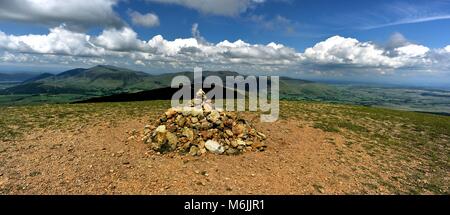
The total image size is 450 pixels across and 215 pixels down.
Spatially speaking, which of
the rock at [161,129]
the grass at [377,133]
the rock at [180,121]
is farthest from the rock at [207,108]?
the grass at [377,133]

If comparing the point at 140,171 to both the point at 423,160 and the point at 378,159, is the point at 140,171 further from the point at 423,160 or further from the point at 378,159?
the point at 423,160

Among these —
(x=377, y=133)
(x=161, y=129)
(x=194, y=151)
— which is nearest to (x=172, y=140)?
(x=161, y=129)

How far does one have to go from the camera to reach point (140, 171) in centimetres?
1738

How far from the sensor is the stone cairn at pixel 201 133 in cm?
2088

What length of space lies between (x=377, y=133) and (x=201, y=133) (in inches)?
757

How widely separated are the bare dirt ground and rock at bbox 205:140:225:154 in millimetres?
578

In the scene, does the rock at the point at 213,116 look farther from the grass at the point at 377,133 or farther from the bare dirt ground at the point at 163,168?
the grass at the point at 377,133

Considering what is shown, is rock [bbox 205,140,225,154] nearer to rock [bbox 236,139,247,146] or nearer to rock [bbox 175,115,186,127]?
rock [bbox 236,139,247,146]

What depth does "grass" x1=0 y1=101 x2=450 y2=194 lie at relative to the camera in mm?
18469

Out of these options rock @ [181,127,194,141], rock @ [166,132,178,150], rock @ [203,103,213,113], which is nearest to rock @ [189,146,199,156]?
rock @ [181,127,194,141]

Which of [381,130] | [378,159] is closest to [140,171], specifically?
[378,159]

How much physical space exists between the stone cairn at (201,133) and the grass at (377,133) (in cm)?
762
